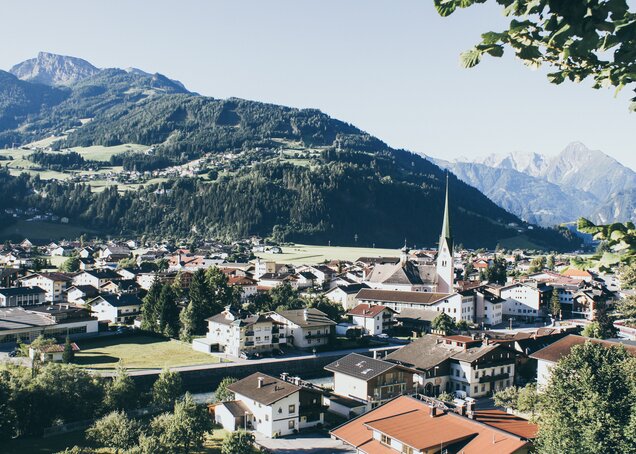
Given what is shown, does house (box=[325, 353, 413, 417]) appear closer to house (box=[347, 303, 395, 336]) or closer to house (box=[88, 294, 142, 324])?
house (box=[347, 303, 395, 336])

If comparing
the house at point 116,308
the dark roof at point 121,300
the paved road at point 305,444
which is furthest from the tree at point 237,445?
the dark roof at point 121,300

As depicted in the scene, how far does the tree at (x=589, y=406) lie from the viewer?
1895 centimetres

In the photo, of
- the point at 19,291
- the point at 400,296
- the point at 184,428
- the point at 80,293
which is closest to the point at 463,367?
the point at 184,428

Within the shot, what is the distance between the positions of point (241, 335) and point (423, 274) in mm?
31791

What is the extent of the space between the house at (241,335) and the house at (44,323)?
10237 mm

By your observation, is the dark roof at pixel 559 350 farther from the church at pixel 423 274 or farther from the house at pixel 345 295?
the church at pixel 423 274

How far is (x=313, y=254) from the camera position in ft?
366

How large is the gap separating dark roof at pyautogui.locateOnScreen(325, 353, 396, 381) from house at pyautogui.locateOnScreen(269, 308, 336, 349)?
936 centimetres

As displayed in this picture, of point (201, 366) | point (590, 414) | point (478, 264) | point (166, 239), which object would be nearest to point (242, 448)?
point (590, 414)

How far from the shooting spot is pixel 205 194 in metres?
151

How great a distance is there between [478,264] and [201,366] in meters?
63.4

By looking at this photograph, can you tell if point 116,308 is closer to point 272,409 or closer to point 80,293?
point 80,293

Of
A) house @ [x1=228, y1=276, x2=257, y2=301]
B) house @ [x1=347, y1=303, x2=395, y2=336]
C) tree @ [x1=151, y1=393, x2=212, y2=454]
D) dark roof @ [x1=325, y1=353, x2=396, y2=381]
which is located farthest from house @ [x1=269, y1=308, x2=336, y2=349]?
tree @ [x1=151, y1=393, x2=212, y2=454]

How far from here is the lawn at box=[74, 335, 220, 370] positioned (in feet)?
130
